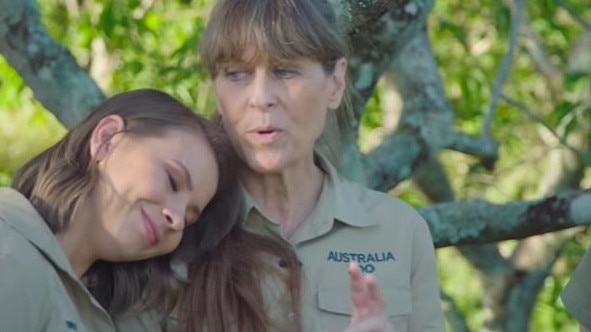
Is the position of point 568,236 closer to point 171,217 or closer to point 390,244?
point 390,244

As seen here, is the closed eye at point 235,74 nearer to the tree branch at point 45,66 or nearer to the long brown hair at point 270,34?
the long brown hair at point 270,34

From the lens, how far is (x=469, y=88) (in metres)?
6.62

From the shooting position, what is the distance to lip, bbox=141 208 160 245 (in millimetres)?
2762

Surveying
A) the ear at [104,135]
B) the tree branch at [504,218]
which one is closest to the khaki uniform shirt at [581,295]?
the tree branch at [504,218]

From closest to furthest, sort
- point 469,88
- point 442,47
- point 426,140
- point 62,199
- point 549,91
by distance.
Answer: point 62,199, point 426,140, point 469,88, point 549,91, point 442,47

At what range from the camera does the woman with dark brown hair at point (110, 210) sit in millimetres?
2658

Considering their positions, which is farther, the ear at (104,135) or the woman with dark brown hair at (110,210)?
the ear at (104,135)

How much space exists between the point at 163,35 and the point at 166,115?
13.3 ft

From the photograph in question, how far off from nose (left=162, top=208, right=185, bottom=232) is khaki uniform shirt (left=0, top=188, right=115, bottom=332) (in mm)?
181

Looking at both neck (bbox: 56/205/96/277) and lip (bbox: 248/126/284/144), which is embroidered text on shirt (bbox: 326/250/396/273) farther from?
neck (bbox: 56/205/96/277)

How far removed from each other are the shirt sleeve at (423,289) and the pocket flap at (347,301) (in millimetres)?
31

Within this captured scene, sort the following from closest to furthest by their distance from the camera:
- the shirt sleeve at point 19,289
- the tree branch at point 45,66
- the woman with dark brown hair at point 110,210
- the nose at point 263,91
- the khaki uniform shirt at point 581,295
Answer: the shirt sleeve at point 19,289
the woman with dark brown hair at point 110,210
the nose at point 263,91
the khaki uniform shirt at point 581,295
the tree branch at point 45,66

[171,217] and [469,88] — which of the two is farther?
[469,88]

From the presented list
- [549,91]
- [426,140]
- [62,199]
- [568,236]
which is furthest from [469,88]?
[62,199]
